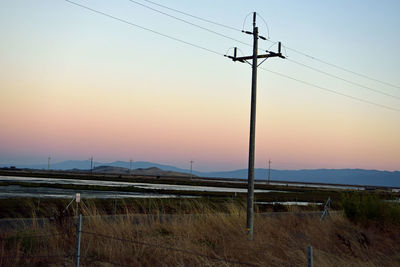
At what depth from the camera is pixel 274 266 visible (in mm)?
10992

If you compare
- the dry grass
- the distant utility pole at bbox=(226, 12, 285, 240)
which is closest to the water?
the dry grass

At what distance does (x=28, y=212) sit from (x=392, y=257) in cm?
2259

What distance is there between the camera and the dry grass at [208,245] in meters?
11.5

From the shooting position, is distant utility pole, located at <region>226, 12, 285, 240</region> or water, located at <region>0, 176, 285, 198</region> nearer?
distant utility pole, located at <region>226, 12, 285, 240</region>

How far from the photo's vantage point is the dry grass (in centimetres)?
1154

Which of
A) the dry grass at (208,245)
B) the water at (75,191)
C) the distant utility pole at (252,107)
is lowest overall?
the water at (75,191)

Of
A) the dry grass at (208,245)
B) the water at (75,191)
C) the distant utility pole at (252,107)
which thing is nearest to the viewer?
the dry grass at (208,245)

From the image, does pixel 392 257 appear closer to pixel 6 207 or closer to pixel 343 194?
pixel 343 194

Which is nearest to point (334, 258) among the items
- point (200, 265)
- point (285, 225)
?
point (200, 265)

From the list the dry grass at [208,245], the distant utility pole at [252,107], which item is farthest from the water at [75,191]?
the distant utility pole at [252,107]

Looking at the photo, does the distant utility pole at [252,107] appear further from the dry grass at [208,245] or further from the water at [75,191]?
the water at [75,191]

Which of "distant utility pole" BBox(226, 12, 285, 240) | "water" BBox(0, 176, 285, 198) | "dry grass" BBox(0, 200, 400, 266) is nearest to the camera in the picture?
"dry grass" BBox(0, 200, 400, 266)

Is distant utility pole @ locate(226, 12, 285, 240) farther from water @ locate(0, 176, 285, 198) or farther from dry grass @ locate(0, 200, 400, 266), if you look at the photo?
water @ locate(0, 176, 285, 198)

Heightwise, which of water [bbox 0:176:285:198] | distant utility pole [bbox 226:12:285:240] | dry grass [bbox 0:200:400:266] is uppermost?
distant utility pole [bbox 226:12:285:240]
